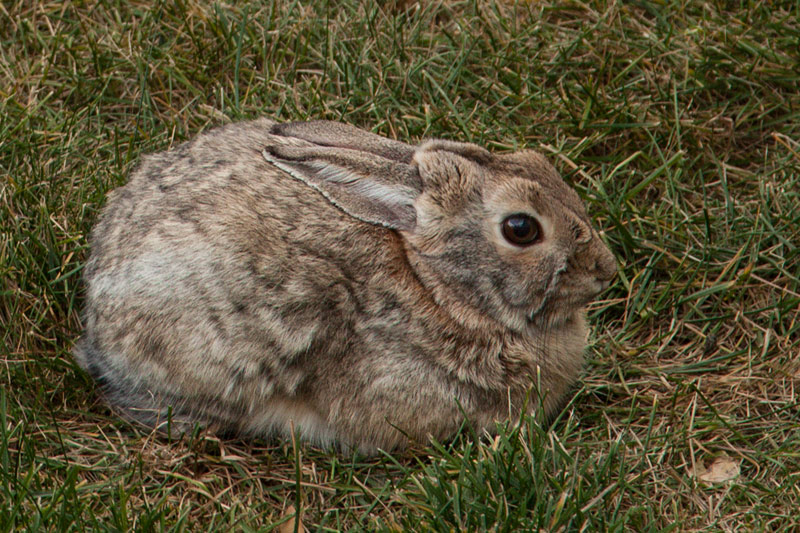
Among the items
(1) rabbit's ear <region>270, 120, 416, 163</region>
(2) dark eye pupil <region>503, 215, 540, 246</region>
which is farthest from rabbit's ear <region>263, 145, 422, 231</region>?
(2) dark eye pupil <region>503, 215, 540, 246</region>

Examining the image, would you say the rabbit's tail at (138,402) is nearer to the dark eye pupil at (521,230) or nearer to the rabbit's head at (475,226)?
the rabbit's head at (475,226)

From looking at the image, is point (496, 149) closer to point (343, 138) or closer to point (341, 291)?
point (343, 138)

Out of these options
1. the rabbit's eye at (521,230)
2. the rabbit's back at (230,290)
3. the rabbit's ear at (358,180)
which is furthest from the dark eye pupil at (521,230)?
the rabbit's back at (230,290)

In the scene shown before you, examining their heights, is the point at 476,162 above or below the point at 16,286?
above

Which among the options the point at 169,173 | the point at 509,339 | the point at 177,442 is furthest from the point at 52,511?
the point at 509,339

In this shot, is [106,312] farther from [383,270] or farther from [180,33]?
[180,33]

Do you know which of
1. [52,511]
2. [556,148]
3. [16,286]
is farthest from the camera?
[556,148]

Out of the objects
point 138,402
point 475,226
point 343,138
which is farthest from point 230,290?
point 475,226
